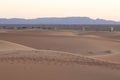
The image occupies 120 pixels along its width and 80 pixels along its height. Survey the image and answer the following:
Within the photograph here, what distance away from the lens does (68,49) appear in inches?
813

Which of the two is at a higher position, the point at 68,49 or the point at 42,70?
the point at 42,70

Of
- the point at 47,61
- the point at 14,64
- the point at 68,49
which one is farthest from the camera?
the point at 68,49

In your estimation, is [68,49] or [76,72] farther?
[68,49]

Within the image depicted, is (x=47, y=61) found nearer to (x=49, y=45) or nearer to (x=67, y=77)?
(x=67, y=77)

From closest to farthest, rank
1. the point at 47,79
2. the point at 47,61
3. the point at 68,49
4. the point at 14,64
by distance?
the point at 47,79
the point at 14,64
the point at 47,61
the point at 68,49

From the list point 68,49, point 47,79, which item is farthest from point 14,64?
point 68,49

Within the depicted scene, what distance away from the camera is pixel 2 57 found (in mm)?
8617

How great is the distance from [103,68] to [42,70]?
149 centimetres

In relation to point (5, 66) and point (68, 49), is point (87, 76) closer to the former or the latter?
point (5, 66)

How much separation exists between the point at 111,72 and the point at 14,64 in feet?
7.09

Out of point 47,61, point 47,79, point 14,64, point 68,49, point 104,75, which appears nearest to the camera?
point 47,79

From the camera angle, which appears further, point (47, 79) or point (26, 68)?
point (26, 68)

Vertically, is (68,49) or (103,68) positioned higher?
(103,68)

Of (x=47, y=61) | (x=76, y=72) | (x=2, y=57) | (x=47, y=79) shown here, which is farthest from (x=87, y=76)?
(x=2, y=57)
